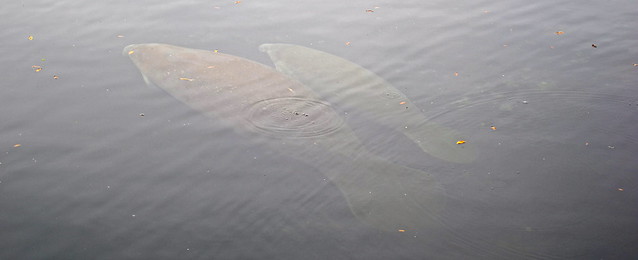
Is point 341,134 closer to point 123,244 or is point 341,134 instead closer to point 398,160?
point 398,160

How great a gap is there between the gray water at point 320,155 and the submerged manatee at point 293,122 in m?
0.11

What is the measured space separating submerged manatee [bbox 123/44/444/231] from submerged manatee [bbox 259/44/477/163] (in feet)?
0.76

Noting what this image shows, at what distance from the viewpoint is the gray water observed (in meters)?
3.99

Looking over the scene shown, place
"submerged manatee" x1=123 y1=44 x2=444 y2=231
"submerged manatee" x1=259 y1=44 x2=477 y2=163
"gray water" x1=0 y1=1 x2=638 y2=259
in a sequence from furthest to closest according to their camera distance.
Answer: "submerged manatee" x1=259 y1=44 x2=477 y2=163 < "submerged manatee" x1=123 y1=44 x2=444 y2=231 < "gray water" x1=0 y1=1 x2=638 y2=259

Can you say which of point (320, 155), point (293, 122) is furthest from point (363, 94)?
point (320, 155)

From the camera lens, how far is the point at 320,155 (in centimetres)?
482

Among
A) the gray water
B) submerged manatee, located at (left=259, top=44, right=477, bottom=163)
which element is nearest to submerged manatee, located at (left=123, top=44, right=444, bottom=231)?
the gray water

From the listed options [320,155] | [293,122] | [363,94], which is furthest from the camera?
[363,94]

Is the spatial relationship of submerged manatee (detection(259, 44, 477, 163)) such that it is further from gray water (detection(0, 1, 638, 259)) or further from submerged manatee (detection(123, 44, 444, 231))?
submerged manatee (detection(123, 44, 444, 231))

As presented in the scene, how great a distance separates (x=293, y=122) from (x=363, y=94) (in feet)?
3.04

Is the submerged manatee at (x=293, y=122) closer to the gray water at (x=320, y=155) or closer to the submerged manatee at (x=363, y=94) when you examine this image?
the gray water at (x=320, y=155)

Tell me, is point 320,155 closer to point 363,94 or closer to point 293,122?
point 293,122

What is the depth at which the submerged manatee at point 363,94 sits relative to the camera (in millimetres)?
4984

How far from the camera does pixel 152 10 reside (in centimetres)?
766
